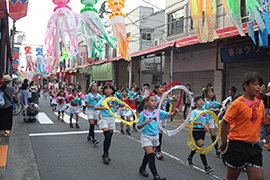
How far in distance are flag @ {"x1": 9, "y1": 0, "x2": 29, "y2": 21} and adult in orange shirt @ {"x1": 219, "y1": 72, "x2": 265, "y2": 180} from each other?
808 cm

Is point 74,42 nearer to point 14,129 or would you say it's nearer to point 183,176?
point 14,129

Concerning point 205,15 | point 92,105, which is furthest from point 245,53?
point 92,105

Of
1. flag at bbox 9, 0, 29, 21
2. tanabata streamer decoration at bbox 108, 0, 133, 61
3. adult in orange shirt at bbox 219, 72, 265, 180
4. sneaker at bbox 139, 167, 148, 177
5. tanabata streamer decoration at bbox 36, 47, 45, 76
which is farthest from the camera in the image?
tanabata streamer decoration at bbox 36, 47, 45, 76

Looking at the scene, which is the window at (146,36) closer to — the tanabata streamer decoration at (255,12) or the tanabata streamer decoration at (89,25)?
the tanabata streamer decoration at (89,25)

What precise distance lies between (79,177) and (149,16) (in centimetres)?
2025

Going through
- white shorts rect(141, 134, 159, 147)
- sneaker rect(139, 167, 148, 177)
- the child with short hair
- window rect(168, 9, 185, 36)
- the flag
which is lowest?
sneaker rect(139, 167, 148, 177)

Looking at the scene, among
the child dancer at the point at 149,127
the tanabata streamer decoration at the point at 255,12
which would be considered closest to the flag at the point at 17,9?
the child dancer at the point at 149,127

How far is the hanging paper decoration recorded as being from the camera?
281 inches

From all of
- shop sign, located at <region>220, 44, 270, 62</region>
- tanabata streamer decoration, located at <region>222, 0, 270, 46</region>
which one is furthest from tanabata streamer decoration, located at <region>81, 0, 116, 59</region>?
shop sign, located at <region>220, 44, 270, 62</region>

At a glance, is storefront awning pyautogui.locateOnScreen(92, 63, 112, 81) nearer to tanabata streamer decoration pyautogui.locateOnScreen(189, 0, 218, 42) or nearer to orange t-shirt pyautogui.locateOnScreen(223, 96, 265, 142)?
tanabata streamer decoration pyautogui.locateOnScreen(189, 0, 218, 42)

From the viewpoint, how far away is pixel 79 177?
173 inches

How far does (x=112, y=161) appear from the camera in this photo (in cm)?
536

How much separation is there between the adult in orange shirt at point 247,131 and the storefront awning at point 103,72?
17428 mm

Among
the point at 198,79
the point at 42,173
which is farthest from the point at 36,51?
the point at 42,173
